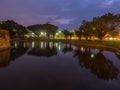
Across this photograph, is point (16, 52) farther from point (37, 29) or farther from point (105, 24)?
point (37, 29)

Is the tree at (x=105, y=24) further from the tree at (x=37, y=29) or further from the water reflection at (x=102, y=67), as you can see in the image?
the tree at (x=37, y=29)

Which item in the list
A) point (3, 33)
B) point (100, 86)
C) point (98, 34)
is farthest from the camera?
point (98, 34)

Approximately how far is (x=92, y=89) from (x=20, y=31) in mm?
118886

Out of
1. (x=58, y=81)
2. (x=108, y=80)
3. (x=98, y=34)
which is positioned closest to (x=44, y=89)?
(x=58, y=81)

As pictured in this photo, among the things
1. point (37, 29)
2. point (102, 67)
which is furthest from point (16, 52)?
point (37, 29)

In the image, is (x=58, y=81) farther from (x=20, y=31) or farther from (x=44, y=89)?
(x=20, y=31)

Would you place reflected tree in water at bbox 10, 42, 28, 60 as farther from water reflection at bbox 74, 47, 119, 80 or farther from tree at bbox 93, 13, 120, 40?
tree at bbox 93, 13, 120, 40

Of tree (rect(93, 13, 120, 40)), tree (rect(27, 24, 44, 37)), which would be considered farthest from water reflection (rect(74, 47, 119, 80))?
tree (rect(27, 24, 44, 37))

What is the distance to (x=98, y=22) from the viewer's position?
233ft

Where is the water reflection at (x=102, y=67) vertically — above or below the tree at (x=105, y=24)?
below

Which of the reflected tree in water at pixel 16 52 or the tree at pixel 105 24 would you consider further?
the tree at pixel 105 24

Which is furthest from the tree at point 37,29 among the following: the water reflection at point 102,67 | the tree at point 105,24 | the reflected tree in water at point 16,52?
the water reflection at point 102,67

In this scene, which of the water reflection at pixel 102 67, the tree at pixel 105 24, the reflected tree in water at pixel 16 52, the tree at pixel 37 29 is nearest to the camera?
the water reflection at pixel 102 67

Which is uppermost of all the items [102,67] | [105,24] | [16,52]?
[105,24]
